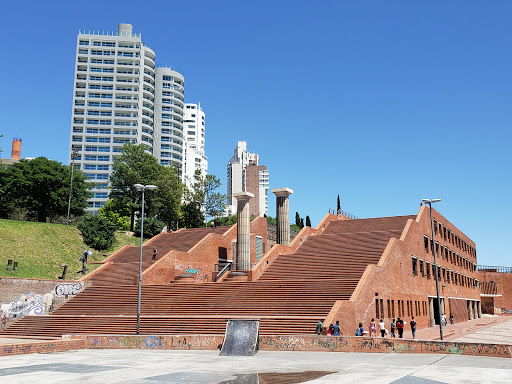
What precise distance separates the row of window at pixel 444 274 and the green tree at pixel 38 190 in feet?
140

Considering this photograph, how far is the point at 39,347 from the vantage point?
2116 centimetres

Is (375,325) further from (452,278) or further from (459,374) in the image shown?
(452,278)

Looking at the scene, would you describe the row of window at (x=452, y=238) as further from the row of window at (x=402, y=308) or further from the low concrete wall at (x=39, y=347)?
the low concrete wall at (x=39, y=347)

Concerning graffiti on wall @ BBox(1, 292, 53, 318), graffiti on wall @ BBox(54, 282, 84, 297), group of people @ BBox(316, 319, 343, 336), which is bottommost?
group of people @ BBox(316, 319, 343, 336)

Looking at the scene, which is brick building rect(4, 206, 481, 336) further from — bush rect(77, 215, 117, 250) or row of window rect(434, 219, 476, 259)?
bush rect(77, 215, 117, 250)

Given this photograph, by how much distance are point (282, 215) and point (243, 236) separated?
412cm

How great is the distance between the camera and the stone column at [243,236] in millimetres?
40594

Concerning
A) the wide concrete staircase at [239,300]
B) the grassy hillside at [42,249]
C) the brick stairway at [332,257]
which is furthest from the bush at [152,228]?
the brick stairway at [332,257]

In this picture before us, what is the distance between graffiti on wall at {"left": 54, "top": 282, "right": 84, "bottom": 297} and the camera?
35.5 meters

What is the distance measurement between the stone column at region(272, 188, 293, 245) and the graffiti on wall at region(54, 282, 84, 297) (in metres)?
16.5

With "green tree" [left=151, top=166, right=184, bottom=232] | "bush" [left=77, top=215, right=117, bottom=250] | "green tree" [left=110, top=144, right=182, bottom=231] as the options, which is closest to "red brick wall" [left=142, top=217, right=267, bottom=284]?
"bush" [left=77, top=215, right=117, bottom=250]

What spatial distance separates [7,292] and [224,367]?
77.2 ft

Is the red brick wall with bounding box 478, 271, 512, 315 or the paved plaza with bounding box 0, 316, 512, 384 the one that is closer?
the paved plaza with bounding box 0, 316, 512, 384

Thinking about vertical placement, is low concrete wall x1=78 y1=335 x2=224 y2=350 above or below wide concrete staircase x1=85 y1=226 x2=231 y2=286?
below
